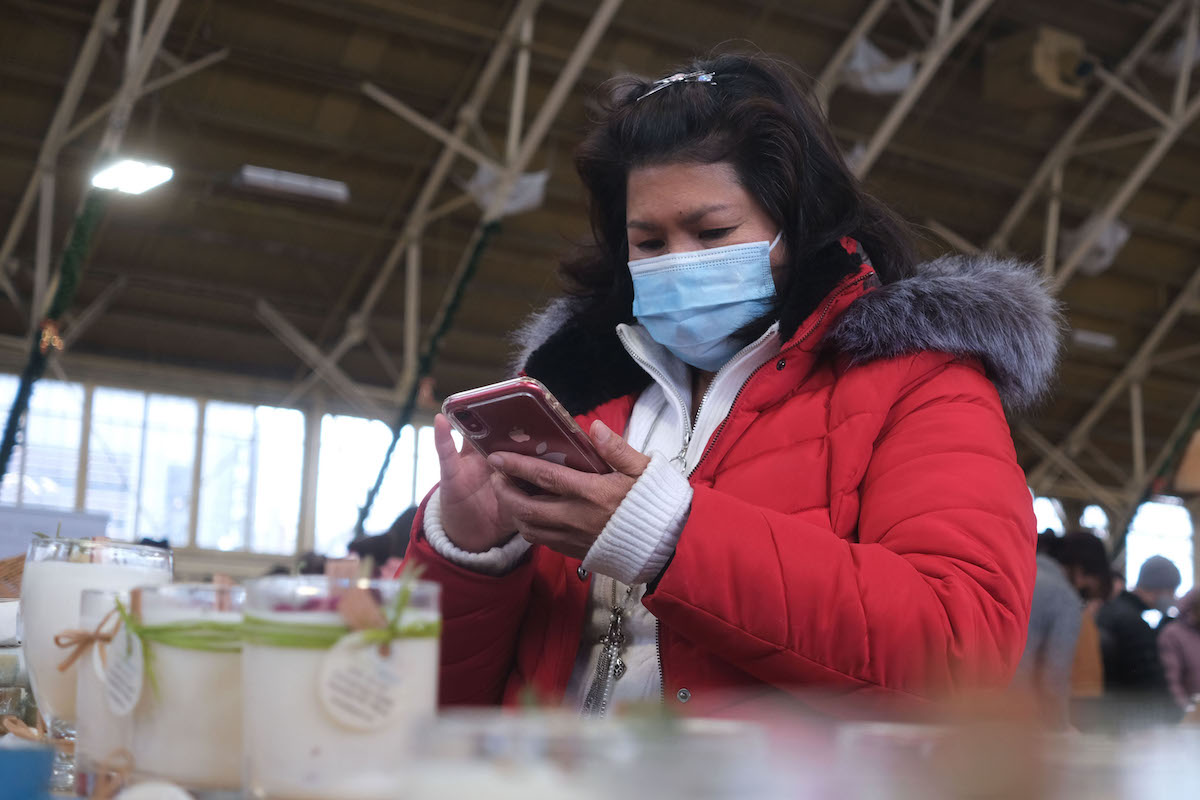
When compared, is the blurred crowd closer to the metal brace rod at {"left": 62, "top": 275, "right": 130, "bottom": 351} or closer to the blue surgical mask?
the blue surgical mask

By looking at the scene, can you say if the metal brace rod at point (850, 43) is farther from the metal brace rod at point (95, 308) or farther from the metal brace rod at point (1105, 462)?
the metal brace rod at point (1105, 462)

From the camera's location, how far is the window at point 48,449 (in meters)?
12.6

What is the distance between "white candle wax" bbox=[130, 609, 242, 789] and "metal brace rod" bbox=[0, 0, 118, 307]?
9428 millimetres

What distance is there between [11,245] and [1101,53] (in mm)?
9978

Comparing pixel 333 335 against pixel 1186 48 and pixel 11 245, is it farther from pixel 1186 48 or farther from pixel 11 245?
pixel 1186 48

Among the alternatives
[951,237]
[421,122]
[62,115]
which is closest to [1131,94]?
[951,237]

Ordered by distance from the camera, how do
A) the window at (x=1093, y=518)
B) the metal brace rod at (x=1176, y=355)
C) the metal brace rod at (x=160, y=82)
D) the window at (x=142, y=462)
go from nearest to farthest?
the metal brace rod at (x=160, y=82) → the window at (x=142, y=462) → the metal brace rod at (x=1176, y=355) → the window at (x=1093, y=518)

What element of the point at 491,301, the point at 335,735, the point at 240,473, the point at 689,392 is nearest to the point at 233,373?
the point at 240,473

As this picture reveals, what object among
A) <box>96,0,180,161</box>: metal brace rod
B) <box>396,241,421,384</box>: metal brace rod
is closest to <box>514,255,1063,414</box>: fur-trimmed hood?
<box>96,0,180,161</box>: metal brace rod

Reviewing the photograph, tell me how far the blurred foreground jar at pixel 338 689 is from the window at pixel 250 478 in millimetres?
13479

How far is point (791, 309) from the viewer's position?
1622mm

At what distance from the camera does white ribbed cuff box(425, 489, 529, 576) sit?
55.4 inches

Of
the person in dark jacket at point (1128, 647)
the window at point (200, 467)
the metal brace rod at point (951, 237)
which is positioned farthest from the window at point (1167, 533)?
the person in dark jacket at point (1128, 647)

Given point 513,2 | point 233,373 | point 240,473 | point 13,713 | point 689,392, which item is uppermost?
point 513,2
